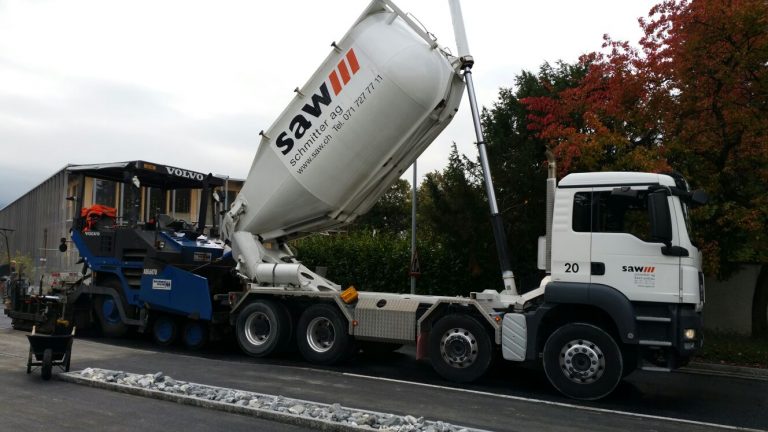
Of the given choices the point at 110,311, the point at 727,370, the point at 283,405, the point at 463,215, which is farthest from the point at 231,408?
the point at 727,370

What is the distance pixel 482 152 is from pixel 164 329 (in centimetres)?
680

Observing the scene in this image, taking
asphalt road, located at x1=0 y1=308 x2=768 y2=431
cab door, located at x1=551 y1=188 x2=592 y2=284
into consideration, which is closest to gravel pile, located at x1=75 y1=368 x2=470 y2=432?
asphalt road, located at x1=0 y1=308 x2=768 y2=431

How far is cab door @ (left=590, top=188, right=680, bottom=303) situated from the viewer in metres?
7.81

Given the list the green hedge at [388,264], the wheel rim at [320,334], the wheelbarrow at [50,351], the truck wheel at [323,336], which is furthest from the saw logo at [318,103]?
the green hedge at [388,264]

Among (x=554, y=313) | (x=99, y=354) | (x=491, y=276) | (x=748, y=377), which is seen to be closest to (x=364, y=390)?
(x=554, y=313)

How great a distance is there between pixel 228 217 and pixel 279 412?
5.76 metres

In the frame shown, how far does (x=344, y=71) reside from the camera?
10195 millimetres

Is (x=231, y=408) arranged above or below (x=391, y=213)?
below

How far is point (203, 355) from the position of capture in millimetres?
11055

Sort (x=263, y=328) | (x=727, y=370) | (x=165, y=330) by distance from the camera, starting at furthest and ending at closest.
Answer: (x=165, y=330) < (x=727, y=370) < (x=263, y=328)

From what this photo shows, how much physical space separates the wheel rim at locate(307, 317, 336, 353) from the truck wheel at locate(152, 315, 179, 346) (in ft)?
10.2

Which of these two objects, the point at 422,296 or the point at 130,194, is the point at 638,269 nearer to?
the point at 422,296

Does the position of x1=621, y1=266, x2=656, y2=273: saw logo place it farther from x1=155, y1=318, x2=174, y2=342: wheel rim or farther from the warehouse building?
x1=155, y1=318, x2=174, y2=342: wheel rim

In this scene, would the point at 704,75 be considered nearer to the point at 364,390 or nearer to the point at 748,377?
the point at 748,377
